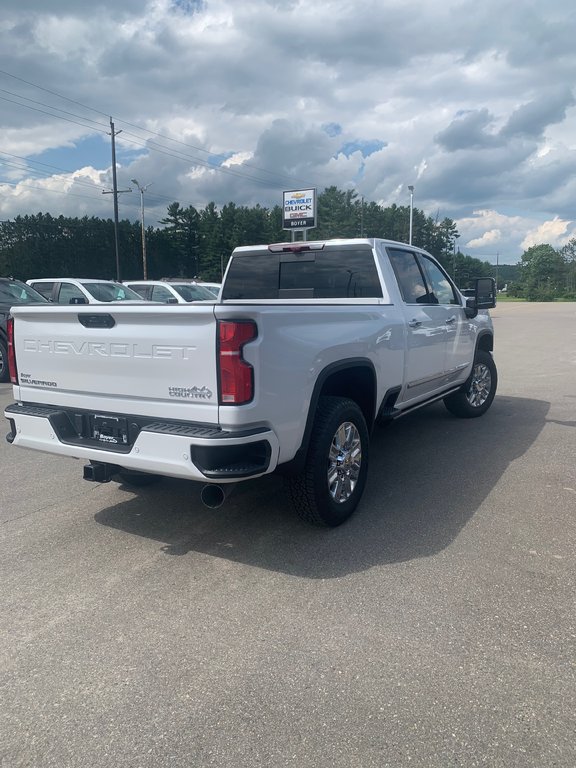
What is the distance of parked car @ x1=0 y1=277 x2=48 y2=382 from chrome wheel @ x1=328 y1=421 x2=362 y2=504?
25.3 ft

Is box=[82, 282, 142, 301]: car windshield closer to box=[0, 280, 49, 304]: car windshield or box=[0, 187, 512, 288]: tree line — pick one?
box=[0, 280, 49, 304]: car windshield

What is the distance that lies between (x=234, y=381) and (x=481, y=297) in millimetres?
4611

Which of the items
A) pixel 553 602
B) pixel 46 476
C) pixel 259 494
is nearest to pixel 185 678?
pixel 553 602

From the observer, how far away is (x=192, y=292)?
1808 centimetres

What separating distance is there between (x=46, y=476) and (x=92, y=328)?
90.2 inches

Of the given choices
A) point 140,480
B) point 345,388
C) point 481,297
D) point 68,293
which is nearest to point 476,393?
point 481,297

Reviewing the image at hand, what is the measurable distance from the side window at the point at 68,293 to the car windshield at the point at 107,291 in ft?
0.82

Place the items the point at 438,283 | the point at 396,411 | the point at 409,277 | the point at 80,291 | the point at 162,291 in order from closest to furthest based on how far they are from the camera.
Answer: the point at 396,411, the point at 409,277, the point at 438,283, the point at 80,291, the point at 162,291

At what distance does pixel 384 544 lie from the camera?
12.6ft

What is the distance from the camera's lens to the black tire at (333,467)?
150 inches

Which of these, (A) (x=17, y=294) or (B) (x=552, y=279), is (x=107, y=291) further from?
(B) (x=552, y=279)

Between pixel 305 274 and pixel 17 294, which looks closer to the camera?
pixel 305 274

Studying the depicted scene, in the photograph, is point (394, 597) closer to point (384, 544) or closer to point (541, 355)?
point (384, 544)

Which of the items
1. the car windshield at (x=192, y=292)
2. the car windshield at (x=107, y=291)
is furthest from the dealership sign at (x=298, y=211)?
the car windshield at (x=107, y=291)
